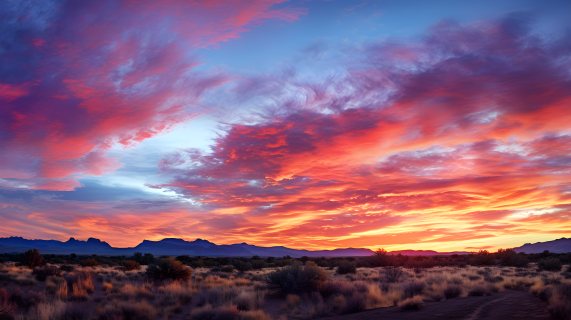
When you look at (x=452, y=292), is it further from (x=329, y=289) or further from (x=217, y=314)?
(x=217, y=314)

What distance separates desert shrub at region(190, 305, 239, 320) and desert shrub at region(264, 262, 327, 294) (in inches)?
267

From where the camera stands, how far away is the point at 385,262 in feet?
155

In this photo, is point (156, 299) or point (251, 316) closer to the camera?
point (251, 316)

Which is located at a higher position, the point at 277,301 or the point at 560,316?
the point at 560,316

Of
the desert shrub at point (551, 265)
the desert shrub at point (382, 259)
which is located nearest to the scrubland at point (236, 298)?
the desert shrub at point (551, 265)

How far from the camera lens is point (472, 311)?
40.9 ft

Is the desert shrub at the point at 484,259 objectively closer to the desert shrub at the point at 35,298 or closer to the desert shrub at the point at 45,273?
the desert shrub at the point at 45,273

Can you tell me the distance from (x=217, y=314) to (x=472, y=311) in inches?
384

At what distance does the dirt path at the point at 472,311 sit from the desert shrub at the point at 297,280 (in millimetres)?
6081

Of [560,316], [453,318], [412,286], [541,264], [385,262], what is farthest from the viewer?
[385,262]

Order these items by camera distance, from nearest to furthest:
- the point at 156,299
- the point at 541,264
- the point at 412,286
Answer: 1. the point at 156,299
2. the point at 412,286
3. the point at 541,264

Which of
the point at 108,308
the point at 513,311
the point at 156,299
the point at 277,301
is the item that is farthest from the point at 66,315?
the point at 513,311

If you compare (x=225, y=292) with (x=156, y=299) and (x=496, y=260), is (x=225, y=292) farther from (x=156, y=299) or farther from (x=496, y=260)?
(x=496, y=260)

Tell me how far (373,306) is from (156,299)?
11779mm
